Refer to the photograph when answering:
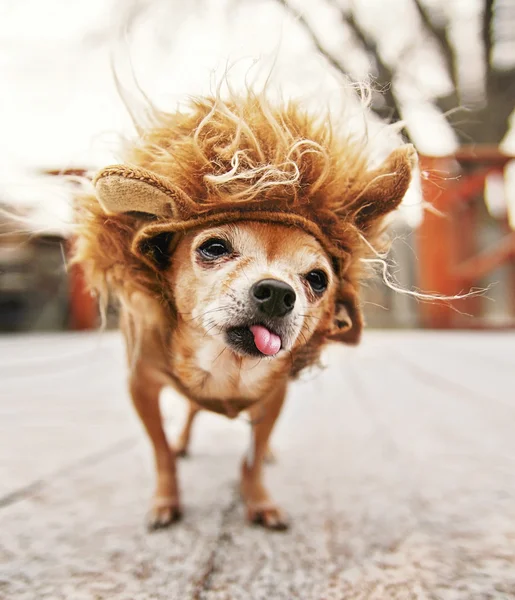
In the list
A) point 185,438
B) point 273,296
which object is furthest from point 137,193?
point 185,438

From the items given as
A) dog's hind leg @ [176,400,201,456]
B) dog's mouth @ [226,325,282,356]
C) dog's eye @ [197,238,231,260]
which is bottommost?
dog's hind leg @ [176,400,201,456]

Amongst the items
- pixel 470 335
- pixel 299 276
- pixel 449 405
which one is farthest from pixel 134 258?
pixel 470 335

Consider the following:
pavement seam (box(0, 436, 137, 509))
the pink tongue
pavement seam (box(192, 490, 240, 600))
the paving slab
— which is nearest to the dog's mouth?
the pink tongue

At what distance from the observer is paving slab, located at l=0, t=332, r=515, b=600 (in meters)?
0.73

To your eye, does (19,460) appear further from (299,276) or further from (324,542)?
(299,276)

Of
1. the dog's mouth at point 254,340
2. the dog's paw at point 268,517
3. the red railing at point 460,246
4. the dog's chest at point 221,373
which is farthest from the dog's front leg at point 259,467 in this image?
the red railing at point 460,246

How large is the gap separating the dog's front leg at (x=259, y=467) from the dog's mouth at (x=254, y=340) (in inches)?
9.6

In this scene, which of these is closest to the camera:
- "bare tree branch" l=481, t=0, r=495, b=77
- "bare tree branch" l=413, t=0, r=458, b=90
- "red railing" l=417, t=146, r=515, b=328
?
"red railing" l=417, t=146, r=515, b=328

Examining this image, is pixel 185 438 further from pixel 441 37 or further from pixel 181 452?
pixel 441 37

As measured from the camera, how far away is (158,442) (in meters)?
1.06

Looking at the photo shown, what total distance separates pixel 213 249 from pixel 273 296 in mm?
137

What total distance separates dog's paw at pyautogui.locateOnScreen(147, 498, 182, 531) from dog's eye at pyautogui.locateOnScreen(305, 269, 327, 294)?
1.70 ft

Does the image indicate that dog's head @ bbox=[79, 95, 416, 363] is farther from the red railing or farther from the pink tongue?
the red railing

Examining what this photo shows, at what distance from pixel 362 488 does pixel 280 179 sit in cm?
71
